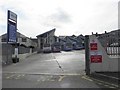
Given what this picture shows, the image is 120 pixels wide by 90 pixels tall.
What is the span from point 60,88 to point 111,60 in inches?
279

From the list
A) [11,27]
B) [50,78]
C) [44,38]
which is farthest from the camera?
[44,38]

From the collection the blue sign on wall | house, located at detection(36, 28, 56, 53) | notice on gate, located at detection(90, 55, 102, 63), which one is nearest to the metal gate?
notice on gate, located at detection(90, 55, 102, 63)

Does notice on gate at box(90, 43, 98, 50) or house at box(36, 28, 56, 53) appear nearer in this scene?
notice on gate at box(90, 43, 98, 50)

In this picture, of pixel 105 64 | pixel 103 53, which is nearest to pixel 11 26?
pixel 103 53

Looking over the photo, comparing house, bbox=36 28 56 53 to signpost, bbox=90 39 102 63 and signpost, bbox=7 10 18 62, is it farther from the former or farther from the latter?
signpost, bbox=90 39 102 63

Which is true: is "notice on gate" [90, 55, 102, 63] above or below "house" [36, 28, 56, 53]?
below

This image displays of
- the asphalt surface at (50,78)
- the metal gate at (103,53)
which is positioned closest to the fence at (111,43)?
the metal gate at (103,53)

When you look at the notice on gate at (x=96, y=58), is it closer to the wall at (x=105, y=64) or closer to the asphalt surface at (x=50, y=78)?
the wall at (x=105, y=64)

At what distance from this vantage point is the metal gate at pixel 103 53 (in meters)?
19.2

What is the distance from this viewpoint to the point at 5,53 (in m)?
31.1

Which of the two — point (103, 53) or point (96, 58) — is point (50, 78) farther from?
point (103, 53)

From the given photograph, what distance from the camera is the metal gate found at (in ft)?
63.1

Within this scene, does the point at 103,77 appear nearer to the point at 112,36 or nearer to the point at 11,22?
the point at 112,36

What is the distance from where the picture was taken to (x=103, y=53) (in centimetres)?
1930
